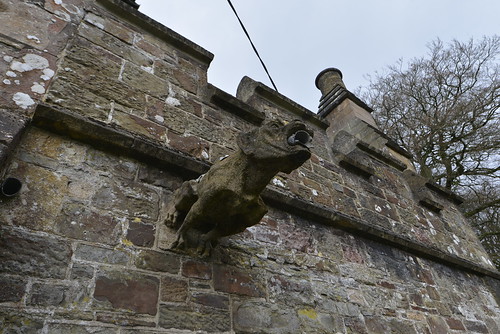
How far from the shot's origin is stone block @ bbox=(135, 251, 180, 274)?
1.93 metres

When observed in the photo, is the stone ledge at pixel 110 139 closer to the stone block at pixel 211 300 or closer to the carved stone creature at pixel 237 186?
the carved stone creature at pixel 237 186

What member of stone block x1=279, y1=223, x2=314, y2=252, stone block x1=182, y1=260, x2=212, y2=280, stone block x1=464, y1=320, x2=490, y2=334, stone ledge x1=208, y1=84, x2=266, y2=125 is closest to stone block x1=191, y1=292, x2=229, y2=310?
stone block x1=182, y1=260, x2=212, y2=280

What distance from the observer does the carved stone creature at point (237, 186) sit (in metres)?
1.83

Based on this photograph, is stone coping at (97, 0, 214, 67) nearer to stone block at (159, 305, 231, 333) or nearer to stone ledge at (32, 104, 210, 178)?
stone ledge at (32, 104, 210, 178)

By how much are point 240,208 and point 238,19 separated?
3.06m

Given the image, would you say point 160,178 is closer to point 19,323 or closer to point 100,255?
point 100,255

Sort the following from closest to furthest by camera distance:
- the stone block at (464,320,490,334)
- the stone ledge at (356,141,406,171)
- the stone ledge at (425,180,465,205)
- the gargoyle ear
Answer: the gargoyle ear
the stone block at (464,320,490,334)
the stone ledge at (356,141,406,171)
the stone ledge at (425,180,465,205)

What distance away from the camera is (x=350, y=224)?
3324 mm

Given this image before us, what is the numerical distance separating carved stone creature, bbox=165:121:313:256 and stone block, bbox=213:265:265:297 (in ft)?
0.59

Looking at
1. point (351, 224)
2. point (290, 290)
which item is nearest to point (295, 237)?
point (290, 290)

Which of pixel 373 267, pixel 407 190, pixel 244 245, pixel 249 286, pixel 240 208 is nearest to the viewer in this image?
pixel 240 208

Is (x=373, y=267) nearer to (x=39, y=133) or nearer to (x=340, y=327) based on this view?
(x=340, y=327)

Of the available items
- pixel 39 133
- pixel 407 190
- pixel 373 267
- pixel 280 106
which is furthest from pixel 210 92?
pixel 407 190

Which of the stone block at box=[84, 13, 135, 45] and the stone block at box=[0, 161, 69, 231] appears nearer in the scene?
the stone block at box=[0, 161, 69, 231]
